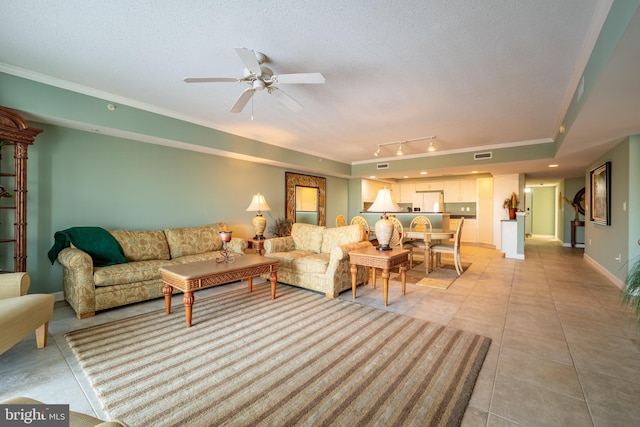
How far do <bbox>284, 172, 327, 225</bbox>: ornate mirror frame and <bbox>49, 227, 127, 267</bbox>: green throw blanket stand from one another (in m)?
3.59

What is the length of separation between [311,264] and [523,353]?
2.39m

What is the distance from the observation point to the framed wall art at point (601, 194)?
14.5 feet

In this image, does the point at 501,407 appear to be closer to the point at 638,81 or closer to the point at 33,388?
the point at 638,81

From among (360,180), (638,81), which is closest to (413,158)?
(360,180)

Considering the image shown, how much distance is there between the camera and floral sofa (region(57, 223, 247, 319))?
2852 millimetres

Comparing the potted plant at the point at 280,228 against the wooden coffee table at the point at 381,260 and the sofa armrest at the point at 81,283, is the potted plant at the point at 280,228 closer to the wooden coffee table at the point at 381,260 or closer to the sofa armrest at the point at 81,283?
the wooden coffee table at the point at 381,260

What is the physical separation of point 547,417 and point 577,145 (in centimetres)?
439

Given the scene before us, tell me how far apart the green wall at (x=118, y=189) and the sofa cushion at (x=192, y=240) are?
33cm

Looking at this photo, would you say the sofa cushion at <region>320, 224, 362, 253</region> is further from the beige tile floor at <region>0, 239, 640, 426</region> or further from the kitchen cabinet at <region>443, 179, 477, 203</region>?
the kitchen cabinet at <region>443, 179, 477, 203</region>

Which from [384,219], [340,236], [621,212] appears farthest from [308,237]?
[621,212]

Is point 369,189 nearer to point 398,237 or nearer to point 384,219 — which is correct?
point 398,237

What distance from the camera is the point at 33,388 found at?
1.75m

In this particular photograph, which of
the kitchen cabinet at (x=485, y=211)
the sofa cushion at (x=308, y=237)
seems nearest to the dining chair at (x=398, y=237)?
the sofa cushion at (x=308, y=237)

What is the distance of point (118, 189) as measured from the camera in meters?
3.90
